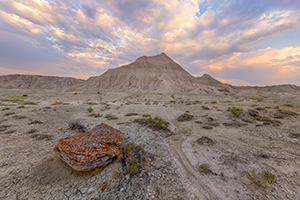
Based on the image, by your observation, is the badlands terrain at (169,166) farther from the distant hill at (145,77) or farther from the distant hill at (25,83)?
the distant hill at (25,83)

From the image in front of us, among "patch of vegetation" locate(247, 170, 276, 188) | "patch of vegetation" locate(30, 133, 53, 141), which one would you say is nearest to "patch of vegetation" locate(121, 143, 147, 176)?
"patch of vegetation" locate(247, 170, 276, 188)

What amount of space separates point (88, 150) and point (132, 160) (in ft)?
4.41

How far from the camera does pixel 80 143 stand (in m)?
3.67

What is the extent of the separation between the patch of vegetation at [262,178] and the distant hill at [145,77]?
53.2 meters

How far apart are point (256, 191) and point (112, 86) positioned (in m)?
69.2

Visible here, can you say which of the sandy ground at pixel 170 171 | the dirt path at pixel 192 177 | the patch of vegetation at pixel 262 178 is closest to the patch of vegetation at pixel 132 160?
the sandy ground at pixel 170 171

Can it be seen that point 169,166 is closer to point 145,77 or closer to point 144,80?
point 144,80

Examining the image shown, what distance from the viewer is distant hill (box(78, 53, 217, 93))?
201 feet

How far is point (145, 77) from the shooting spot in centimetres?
6606

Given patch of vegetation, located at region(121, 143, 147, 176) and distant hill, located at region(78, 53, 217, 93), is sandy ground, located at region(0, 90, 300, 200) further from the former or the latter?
distant hill, located at region(78, 53, 217, 93)

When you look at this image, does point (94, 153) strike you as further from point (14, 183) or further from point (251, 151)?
point (251, 151)

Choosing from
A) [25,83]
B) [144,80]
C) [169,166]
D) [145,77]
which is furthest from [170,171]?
[25,83]

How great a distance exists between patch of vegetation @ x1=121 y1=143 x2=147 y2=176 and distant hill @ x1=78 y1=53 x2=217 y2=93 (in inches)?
2072

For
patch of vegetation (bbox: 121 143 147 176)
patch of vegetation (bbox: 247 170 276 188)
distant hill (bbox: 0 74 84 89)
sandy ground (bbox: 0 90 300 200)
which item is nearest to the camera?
sandy ground (bbox: 0 90 300 200)
